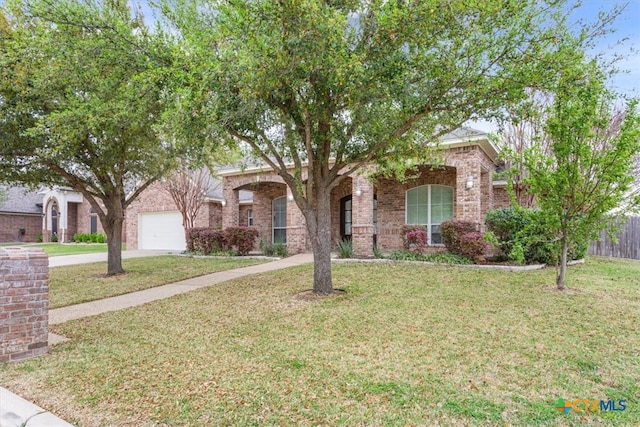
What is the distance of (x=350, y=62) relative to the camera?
5.27 meters

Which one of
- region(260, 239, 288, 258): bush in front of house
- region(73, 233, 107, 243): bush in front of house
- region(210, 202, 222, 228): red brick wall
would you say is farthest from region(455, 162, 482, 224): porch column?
region(73, 233, 107, 243): bush in front of house

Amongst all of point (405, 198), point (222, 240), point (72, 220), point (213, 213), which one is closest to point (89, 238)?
point (72, 220)

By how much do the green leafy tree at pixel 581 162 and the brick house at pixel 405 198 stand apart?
4478 millimetres

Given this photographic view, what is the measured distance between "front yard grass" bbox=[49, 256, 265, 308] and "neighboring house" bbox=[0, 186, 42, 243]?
21757 millimetres

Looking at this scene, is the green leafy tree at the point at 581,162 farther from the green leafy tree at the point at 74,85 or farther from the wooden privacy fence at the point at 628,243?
the wooden privacy fence at the point at 628,243

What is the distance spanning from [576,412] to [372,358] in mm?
1824

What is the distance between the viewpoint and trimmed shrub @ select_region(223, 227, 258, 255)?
15.1 metres

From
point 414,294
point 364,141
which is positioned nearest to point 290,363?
point 414,294

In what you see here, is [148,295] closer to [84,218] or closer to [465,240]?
[465,240]

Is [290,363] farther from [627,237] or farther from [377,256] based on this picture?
[627,237]

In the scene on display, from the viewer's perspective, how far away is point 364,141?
7836 mm

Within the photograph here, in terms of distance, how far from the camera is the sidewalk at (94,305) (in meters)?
3.08

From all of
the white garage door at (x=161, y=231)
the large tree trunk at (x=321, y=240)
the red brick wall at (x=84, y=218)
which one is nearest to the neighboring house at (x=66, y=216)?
the red brick wall at (x=84, y=218)

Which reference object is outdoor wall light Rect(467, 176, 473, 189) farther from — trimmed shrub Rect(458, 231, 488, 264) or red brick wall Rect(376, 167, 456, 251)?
red brick wall Rect(376, 167, 456, 251)
